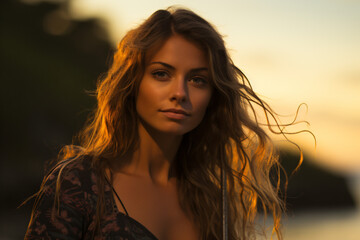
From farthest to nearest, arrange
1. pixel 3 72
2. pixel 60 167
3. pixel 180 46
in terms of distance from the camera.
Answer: pixel 3 72, pixel 180 46, pixel 60 167

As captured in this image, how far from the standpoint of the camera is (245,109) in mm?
4539

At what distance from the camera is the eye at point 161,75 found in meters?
4.00

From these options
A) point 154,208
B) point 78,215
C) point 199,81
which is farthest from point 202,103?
point 78,215

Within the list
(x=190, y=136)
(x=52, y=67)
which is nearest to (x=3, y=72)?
(x=52, y=67)

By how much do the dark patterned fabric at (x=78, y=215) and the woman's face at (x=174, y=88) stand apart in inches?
19.9

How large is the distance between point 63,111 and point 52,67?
20.4 ft

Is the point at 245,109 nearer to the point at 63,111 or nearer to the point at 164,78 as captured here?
the point at 164,78

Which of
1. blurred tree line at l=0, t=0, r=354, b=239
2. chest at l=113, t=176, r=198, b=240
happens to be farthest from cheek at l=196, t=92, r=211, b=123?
blurred tree line at l=0, t=0, r=354, b=239

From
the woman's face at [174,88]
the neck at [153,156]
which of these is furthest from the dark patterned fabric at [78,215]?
the woman's face at [174,88]

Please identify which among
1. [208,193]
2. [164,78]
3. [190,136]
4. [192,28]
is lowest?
[208,193]

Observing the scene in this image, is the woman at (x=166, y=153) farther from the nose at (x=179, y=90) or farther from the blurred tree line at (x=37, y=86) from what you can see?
the blurred tree line at (x=37, y=86)

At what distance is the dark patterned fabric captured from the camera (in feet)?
11.8

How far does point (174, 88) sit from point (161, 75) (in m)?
0.13

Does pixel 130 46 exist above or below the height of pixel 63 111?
above
